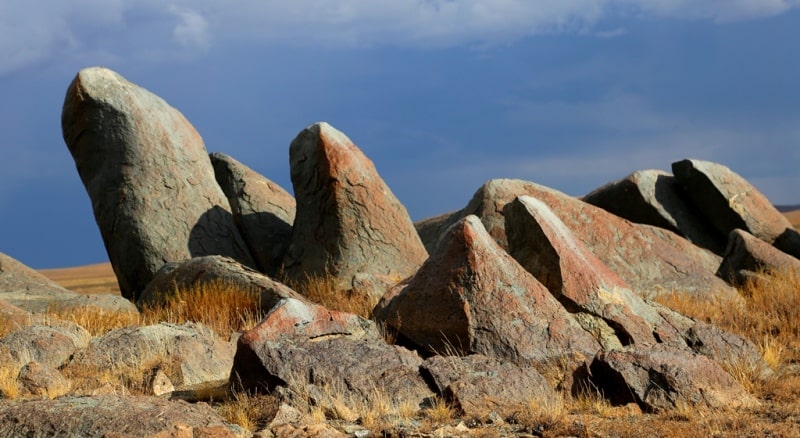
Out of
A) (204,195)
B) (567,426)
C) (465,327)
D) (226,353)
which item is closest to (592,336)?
(465,327)

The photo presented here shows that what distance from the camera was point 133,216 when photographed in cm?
1641

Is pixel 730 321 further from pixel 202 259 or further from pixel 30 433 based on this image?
pixel 30 433

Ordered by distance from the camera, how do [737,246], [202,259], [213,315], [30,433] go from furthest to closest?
[737,246]
[202,259]
[213,315]
[30,433]

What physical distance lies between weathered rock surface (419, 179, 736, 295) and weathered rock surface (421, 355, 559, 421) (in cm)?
741

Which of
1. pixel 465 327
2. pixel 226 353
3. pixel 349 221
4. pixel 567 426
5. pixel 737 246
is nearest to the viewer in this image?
pixel 567 426

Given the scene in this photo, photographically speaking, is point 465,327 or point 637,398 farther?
point 465,327

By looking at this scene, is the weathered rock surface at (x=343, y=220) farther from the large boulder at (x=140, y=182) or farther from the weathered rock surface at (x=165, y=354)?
the weathered rock surface at (x=165, y=354)

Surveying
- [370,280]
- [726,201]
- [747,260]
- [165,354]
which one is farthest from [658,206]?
[165,354]

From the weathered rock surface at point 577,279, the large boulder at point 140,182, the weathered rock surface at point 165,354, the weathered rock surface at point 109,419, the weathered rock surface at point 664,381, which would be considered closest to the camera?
the weathered rock surface at point 109,419

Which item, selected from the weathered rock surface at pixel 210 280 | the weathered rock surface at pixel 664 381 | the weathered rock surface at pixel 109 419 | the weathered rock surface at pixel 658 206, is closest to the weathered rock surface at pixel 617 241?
the weathered rock surface at pixel 658 206

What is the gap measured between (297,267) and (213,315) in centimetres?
359

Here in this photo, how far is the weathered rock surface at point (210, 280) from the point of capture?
12922 millimetres

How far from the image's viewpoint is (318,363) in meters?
7.70

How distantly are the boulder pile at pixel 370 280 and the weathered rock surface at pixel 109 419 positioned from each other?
2 centimetres
